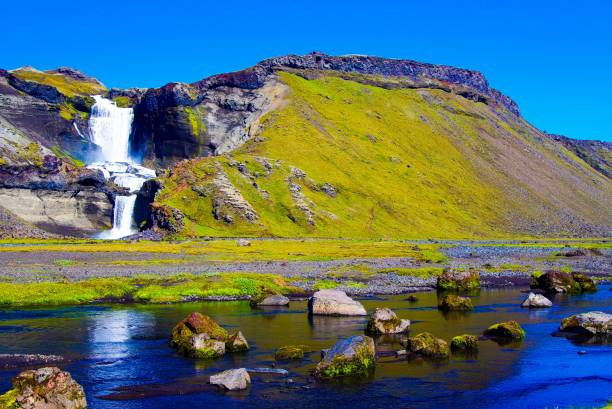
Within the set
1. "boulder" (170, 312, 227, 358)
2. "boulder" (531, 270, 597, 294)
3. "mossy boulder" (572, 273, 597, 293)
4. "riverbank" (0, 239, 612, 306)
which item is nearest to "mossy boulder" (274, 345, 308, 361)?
"boulder" (170, 312, 227, 358)

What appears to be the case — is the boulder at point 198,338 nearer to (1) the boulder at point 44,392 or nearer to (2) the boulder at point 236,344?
(2) the boulder at point 236,344

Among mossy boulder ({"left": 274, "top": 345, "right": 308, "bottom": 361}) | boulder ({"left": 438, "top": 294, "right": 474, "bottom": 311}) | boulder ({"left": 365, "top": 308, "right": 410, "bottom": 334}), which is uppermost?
Answer: boulder ({"left": 438, "top": 294, "right": 474, "bottom": 311})

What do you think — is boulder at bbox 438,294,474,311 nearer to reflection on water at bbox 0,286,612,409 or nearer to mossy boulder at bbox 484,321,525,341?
reflection on water at bbox 0,286,612,409

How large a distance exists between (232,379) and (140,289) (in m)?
31.1

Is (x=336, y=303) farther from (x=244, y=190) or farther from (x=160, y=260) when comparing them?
(x=244, y=190)

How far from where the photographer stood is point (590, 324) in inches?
1506

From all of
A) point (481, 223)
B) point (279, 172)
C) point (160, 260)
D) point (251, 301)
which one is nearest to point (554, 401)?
point (251, 301)

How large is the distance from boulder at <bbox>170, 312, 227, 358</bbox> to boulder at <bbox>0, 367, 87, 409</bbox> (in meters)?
9.28

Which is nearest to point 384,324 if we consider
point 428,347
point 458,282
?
point 428,347

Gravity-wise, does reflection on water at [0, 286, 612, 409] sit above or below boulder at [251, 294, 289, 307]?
below

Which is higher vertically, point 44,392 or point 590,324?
point 590,324

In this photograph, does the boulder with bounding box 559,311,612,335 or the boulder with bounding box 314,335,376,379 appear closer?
the boulder with bounding box 314,335,376,379

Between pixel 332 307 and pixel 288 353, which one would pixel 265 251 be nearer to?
pixel 332 307

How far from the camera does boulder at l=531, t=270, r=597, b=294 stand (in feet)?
196
